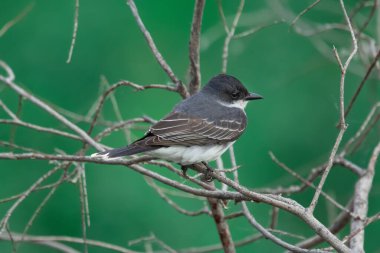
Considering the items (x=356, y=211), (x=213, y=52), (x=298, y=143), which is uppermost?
(x=213, y=52)

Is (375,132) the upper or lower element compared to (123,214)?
upper

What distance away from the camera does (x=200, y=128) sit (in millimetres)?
4000

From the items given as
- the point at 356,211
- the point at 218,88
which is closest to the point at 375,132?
the point at 218,88

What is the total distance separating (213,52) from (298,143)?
1256 millimetres

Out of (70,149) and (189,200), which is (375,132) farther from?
(70,149)

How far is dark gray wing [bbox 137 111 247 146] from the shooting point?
11.9 feet

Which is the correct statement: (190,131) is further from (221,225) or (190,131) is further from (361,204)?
(361,204)

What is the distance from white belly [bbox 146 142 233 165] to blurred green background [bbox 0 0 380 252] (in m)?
1.63

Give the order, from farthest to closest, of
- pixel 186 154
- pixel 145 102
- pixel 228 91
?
1. pixel 145 102
2. pixel 228 91
3. pixel 186 154

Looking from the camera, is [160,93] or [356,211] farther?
[160,93]

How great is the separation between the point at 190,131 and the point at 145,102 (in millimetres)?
2009

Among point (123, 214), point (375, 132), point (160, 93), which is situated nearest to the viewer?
point (375, 132)

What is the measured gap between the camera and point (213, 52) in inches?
271

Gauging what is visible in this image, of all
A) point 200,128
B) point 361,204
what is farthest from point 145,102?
point 361,204
